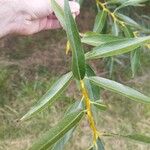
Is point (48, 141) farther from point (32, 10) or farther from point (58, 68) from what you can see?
point (58, 68)

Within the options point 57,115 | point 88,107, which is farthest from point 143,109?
point 88,107

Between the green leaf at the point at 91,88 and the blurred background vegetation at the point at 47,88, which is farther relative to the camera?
the blurred background vegetation at the point at 47,88

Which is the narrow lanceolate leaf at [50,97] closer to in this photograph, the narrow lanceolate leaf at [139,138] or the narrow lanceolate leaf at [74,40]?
the narrow lanceolate leaf at [74,40]

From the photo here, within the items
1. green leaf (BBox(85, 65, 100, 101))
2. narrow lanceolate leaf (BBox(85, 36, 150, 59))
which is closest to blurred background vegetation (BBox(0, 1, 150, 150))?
green leaf (BBox(85, 65, 100, 101))

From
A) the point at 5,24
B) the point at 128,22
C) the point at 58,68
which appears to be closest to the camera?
the point at 5,24

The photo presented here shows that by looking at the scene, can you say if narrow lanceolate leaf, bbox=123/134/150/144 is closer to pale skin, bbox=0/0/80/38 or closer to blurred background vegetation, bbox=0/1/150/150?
pale skin, bbox=0/0/80/38

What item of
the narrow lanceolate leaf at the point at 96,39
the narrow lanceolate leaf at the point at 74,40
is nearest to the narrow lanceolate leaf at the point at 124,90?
the narrow lanceolate leaf at the point at 74,40
